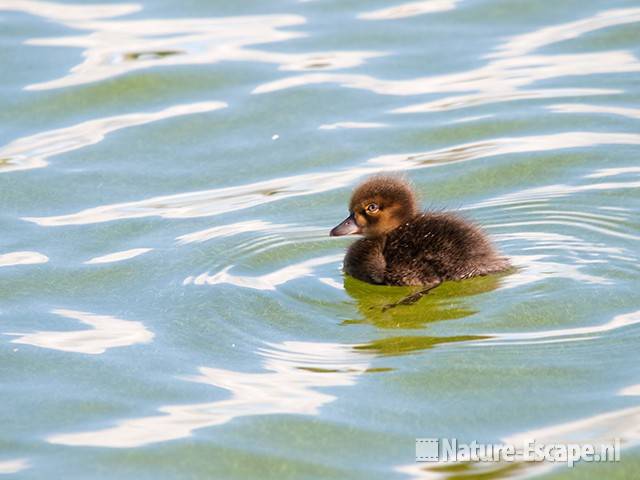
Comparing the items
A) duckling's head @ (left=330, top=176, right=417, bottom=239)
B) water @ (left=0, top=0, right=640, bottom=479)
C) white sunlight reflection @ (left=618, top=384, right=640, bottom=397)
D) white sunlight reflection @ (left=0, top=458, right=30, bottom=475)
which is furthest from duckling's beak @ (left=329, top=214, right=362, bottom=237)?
white sunlight reflection @ (left=0, top=458, right=30, bottom=475)

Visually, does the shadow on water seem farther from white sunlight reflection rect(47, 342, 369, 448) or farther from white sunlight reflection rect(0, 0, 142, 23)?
white sunlight reflection rect(0, 0, 142, 23)

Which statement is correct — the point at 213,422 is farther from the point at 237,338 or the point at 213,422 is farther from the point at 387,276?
the point at 387,276

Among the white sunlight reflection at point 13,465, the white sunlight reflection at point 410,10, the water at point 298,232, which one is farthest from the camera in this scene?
the white sunlight reflection at point 410,10

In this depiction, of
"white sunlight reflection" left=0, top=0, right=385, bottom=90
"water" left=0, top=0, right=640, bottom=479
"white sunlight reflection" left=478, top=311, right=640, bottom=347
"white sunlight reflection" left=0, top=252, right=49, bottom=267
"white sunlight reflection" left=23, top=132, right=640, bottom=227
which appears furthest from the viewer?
"white sunlight reflection" left=0, top=0, right=385, bottom=90

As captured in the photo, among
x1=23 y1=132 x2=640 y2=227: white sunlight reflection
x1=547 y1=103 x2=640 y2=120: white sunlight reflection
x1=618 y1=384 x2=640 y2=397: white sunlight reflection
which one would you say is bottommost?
x1=618 y1=384 x2=640 y2=397: white sunlight reflection

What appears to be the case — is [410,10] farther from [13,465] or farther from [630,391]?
[13,465]

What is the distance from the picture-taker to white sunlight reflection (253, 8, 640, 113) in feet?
31.3

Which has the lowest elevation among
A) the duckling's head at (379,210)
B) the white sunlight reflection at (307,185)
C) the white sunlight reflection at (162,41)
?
the duckling's head at (379,210)

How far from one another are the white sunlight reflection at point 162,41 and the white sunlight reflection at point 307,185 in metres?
1.84

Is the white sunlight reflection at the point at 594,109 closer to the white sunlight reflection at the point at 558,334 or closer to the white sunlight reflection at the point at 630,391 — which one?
the white sunlight reflection at the point at 558,334

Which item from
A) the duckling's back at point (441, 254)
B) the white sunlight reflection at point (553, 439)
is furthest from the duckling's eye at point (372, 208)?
the white sunlight reflection at point (553, 439)

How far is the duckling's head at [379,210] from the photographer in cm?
712

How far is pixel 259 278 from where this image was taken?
6988 millimetres

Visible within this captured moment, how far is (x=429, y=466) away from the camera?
5.03 meters
